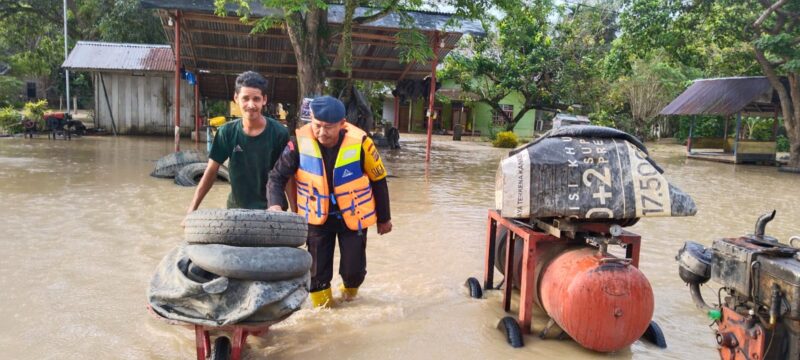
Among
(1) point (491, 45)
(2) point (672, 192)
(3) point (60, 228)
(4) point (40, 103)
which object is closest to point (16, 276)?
(3) point (60, 228)

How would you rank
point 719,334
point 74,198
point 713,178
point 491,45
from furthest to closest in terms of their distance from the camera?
point 491,45 < point 713,178 < point 74,198 < point 719,334

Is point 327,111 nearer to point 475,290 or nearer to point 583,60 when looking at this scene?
point 475,290

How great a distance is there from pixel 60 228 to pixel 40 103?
15611 mm

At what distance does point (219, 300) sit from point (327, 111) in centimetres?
148

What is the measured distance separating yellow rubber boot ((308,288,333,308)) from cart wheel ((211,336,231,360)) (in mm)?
1096

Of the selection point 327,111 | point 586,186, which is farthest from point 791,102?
point 327,111

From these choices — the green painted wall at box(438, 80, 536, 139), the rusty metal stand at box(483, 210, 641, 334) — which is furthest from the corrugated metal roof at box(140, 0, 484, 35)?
the green painted wall at box(438, 80, 536, 139)

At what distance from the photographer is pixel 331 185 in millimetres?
4121

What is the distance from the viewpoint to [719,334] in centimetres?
318

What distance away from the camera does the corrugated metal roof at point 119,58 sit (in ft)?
65.9

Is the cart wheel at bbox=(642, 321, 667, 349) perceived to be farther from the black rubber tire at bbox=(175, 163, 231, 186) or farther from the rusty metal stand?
the black rubber tire at bbox=(175, 163, 231, 186)

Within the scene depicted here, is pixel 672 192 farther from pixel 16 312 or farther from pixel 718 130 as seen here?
pixel 718 130

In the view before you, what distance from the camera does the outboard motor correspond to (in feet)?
9.11

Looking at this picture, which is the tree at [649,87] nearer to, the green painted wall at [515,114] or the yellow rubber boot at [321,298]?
the green painted wall at [515,114]
